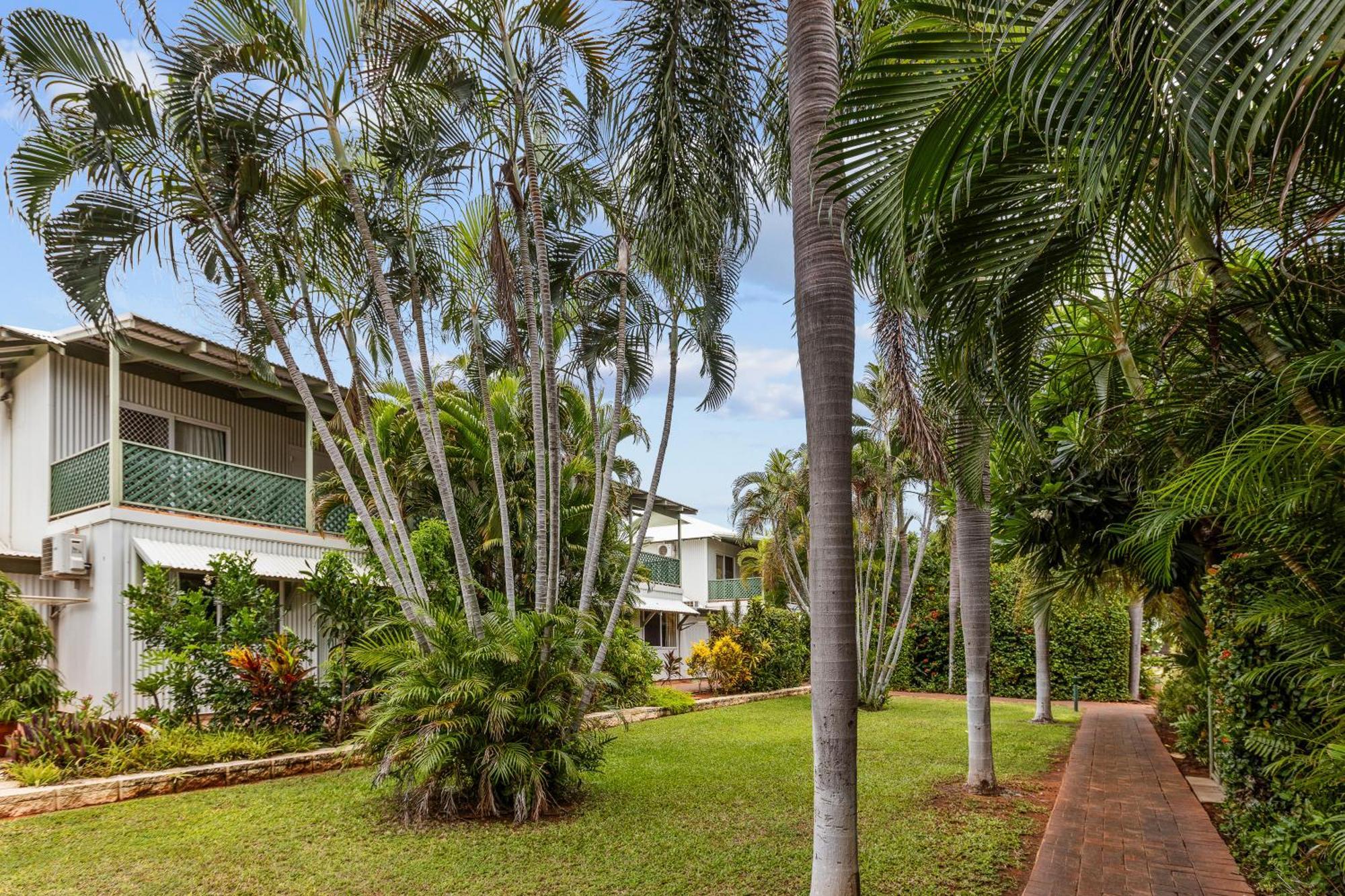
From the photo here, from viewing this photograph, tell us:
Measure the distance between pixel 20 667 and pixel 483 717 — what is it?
6.41 meters

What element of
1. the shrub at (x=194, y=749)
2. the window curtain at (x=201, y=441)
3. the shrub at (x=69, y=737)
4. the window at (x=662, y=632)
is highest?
the window curtain at (x=201, y=441)

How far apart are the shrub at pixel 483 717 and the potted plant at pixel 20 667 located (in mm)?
4920

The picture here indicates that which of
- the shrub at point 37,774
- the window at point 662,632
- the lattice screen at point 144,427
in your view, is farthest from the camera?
the window at point 662,632

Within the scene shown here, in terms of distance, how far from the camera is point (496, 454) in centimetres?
853

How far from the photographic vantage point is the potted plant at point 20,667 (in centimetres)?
960

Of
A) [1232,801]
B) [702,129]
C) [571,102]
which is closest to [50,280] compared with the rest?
[571,102]

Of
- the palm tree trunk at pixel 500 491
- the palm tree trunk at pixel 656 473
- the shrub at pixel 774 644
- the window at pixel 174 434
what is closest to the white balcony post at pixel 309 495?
the window at pixel 174 434

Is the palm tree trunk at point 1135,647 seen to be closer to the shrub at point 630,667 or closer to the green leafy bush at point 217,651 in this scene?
the shrub at point 630,667

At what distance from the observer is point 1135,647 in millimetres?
21078

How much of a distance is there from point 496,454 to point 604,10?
13.9ft

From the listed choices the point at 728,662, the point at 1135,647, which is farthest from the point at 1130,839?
the point at 1135,647

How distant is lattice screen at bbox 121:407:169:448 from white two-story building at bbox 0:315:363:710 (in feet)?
0.05

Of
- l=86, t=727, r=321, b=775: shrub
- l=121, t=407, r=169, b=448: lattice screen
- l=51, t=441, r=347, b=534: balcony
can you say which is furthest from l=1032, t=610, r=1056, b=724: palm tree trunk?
l=121, t=407, r=169, b=448: lattice screen

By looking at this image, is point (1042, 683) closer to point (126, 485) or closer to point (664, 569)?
point (664, 569)
